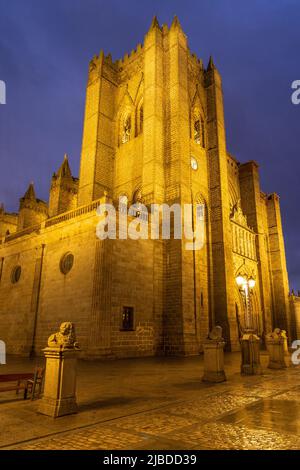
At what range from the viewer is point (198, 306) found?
1891 centimetres

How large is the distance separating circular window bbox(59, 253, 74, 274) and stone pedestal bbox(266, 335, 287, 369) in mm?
9956

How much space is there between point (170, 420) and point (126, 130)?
78.1 feet

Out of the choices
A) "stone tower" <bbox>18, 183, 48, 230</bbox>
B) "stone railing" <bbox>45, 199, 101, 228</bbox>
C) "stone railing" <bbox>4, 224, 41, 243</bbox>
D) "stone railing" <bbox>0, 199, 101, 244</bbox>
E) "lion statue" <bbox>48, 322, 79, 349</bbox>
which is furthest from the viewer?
"stone tower" <bbox>18, 183, 48, 230</bbox>

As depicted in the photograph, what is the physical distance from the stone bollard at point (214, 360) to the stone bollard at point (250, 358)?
72.9 inches

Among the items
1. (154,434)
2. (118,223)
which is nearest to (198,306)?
(118,223)

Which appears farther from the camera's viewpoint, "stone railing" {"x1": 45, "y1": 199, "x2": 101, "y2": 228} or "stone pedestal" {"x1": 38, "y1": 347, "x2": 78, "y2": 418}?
"stone railing" {"x1": 45, "y1": 199, "x2": 101, "y2": 228}

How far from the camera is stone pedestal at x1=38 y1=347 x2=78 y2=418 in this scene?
5.01 meters

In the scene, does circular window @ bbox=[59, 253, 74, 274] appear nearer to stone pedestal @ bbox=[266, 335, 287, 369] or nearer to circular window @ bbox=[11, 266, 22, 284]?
circular window @ bbox=[11, 266, 22, 284]

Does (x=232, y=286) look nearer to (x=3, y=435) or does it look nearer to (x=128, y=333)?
(x=128, y=333)

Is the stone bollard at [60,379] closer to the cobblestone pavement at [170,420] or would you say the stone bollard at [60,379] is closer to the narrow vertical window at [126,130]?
the cobblestone pavement at [170,420]

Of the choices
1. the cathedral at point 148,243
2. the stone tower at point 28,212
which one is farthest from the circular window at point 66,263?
the stone tower at point 28,212

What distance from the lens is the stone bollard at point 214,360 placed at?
27.0ft

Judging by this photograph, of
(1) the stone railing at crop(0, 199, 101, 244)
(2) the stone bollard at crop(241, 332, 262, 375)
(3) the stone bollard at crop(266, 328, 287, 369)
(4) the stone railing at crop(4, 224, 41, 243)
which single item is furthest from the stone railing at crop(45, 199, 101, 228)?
(3) the stone bollard at crop(266, 328, 287, 369)

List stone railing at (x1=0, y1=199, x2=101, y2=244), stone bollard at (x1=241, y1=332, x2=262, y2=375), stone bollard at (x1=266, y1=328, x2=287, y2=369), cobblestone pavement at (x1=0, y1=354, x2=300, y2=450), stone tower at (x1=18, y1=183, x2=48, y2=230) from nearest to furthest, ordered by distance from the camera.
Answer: cobblestone pavement at (x1=0, y1=354, x2=300, y2=450) → stone bollard at (x1=241, y1=332, x2=262, y2=375) → stone bollard at (x1=266, y1=328, x2=287, y2=369) → stone railing at (x1=0, y1=199, x2=101, y2=244) → stone tower at (x1=18, y1=183, x2=48, y2=230)
